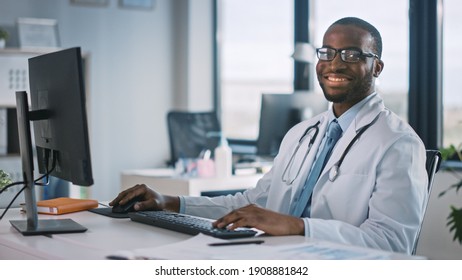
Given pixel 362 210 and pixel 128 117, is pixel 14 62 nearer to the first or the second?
pixel 128 117

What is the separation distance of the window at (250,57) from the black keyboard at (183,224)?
3823 mm

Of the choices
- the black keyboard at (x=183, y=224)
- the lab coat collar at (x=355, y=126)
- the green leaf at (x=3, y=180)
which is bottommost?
the black keyboard at (x=183, y=224)

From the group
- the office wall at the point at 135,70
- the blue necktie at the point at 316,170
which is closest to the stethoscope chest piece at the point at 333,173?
the blue necktie at the point at 316,170

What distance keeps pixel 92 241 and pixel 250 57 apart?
452 centimetres

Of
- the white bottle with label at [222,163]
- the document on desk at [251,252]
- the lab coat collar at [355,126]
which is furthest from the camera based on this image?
the white bottle with label at [222,163]

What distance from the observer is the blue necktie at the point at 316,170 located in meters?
2.37

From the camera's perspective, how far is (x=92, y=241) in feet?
6.19

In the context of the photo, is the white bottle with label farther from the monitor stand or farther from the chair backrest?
the monitor stand

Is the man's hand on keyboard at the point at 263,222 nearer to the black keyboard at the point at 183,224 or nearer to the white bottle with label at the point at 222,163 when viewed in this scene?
the black keyboard at the point at 183,224

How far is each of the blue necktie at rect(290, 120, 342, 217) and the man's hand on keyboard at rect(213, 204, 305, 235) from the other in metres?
0.41

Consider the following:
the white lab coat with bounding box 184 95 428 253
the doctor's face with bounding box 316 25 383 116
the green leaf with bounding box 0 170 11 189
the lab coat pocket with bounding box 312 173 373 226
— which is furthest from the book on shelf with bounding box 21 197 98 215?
the doctor's face with bounding box 316 25 383 116

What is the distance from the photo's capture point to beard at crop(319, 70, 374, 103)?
241 cm

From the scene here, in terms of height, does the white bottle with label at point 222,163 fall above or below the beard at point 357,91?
below

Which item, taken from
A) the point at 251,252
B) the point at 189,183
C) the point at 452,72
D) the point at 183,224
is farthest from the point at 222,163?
the point at 251,252
